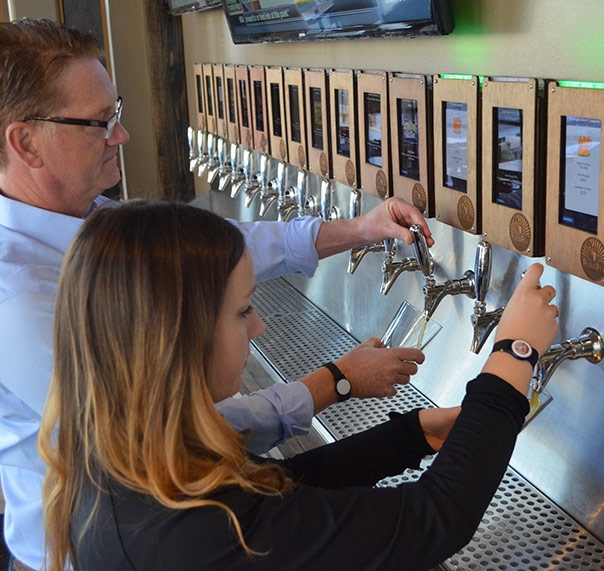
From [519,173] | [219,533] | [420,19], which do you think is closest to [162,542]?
[219,533]

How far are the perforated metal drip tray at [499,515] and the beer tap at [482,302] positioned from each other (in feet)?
0.90

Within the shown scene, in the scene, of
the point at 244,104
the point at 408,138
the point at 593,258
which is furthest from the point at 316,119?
the point at 593,258

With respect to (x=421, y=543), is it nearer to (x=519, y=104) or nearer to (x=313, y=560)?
(x=313, y=560)

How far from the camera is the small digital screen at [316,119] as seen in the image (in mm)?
2148

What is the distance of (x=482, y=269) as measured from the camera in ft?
4.87

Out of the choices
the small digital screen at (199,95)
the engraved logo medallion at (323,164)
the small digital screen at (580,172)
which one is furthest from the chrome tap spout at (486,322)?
the small digital screen at (199,95)

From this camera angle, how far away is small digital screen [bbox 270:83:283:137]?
2.42m

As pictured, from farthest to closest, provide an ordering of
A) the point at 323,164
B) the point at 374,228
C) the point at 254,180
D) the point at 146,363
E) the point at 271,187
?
the point at 254,180 → the point at 271,187 → the point at 323,164 → the point at 374,228 → the point at 146,363

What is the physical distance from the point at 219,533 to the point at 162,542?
53mm

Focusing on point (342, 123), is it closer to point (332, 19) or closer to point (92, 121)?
point (332, 19)

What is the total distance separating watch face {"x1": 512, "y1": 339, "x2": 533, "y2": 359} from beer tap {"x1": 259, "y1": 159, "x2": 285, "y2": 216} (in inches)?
62.0

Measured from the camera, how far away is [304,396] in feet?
4.23

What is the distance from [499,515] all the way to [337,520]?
669mm

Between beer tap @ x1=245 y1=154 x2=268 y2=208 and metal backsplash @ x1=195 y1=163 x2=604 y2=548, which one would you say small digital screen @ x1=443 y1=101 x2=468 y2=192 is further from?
beer tap @ x1=245 y1=154 x2=268 y2=208
